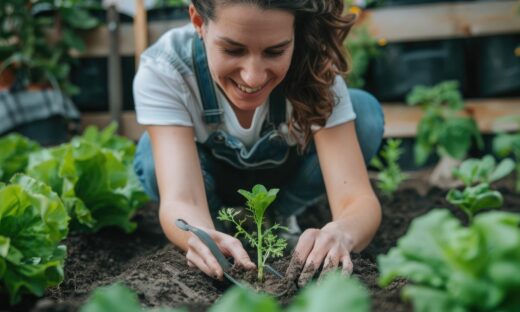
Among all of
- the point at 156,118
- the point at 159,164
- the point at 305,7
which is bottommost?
the point at 159,164

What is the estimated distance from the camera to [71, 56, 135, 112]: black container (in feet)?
16.4

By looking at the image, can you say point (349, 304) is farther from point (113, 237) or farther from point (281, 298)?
point (113, 237)

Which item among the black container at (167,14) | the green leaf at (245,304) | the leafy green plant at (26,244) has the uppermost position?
the black container at (167,14)

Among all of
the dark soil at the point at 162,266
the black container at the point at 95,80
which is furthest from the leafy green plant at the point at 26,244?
the black container at the point at 95,80

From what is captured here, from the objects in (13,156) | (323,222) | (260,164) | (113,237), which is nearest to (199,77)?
(260,164)

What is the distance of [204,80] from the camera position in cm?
233

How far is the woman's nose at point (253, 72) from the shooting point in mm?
1893

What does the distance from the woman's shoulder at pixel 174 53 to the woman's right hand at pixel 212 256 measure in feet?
2.48

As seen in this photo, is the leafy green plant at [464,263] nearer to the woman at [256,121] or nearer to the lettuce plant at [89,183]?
the woman at [256,121]

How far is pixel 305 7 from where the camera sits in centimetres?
200

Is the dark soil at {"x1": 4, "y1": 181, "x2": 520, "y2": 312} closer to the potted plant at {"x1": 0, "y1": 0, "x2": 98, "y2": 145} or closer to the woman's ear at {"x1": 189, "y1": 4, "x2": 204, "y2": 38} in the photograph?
the woman's ear at {"x1": 189, "y1": 4, "x2": 204, "y2": 38}

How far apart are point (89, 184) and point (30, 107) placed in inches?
84.2

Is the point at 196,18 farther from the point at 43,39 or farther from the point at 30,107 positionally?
the point at 43,39

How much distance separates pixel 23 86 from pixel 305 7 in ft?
10.6
